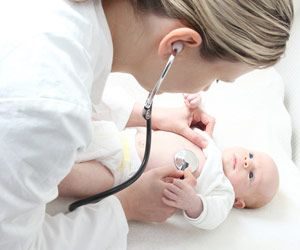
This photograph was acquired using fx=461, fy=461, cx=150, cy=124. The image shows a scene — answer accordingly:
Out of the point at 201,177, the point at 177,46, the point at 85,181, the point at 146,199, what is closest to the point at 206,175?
the point at 201,177

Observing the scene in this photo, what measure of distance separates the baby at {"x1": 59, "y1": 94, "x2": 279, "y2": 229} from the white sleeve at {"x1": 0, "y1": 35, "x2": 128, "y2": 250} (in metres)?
0.44

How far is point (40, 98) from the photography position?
0.62m

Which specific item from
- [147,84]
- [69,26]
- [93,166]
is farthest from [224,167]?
[69,26]

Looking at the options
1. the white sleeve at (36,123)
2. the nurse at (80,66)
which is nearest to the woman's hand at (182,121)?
the nurse at (80,66)

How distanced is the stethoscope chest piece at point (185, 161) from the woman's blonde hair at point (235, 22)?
1.89ft

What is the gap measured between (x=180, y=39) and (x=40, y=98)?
0.30 meters

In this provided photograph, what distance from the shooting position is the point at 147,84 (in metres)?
A: 0.99

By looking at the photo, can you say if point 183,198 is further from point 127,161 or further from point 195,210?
point 127,161

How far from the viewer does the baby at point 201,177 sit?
47.4 inches

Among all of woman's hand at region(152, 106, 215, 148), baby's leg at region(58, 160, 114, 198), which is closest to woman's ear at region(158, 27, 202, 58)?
baby's leg at region(58, 160, 114, 198)

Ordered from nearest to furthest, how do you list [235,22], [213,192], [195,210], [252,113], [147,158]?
[235,22]
[147,158]
[195,210]
[213,192]
[252,113]

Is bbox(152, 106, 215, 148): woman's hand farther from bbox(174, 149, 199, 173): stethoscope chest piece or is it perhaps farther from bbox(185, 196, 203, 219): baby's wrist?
bbox(185, 196, 203, 219): baby's wrist

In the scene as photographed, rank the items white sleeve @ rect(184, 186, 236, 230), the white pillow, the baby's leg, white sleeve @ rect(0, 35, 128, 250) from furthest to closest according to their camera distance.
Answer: the white pillow → white sleeve @ rect(184, 186, 236, 230) → the baby's leg → white sleeve @ rect(0, 35, 128, 250)

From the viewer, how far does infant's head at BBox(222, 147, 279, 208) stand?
1.40 meters
